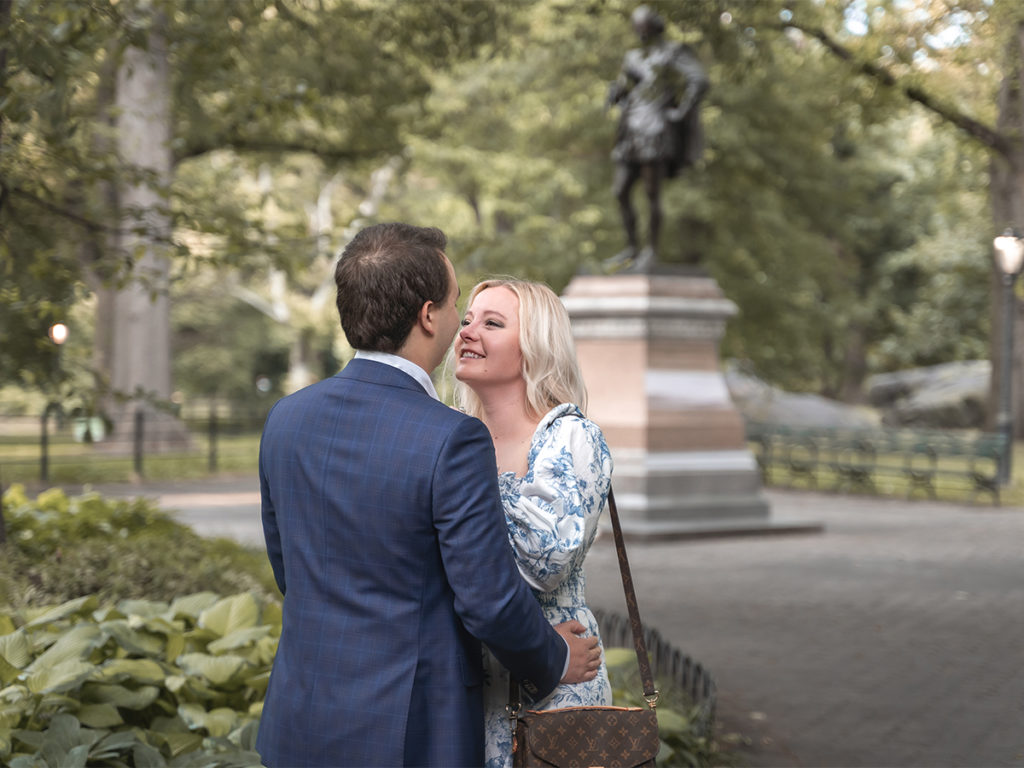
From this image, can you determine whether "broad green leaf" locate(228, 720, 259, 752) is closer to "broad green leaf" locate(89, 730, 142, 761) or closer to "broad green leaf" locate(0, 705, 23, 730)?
"broad green leaf" locate(89, 730, 142, 761)

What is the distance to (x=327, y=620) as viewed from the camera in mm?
2289

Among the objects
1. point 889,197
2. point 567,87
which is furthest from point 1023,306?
point 889,197

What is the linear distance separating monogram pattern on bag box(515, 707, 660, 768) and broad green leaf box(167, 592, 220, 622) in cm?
279

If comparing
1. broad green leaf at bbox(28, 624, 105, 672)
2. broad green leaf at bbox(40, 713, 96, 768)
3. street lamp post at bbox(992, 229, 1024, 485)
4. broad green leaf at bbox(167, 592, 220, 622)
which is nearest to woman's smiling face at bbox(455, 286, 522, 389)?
broad green leaf at bbox(40, 713, 96, 768)

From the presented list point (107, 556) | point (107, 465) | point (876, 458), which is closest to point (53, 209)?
point (107, 556)

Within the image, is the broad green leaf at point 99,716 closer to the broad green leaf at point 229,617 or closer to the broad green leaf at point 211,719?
the broad green leaf at point 211,719

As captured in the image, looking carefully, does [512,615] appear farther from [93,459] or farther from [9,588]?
[93,459]

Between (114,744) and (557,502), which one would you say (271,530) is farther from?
(114,744)

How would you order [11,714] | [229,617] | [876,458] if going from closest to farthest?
[11,714], [229,617], [876,458]

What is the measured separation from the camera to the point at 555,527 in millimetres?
2414

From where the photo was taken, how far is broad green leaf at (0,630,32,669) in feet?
12.8

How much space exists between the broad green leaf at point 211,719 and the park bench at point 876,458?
1398 centimetres

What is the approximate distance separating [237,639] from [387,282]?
261cm

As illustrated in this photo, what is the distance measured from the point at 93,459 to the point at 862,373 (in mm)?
28431
